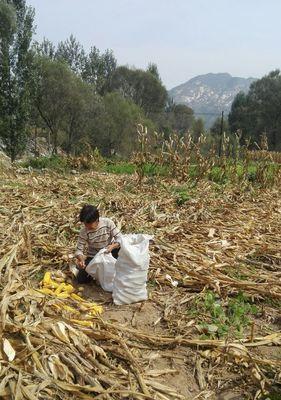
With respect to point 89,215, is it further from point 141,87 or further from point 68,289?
point 141,87

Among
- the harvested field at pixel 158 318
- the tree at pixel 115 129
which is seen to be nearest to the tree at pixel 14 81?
the tree at pixel 115 129

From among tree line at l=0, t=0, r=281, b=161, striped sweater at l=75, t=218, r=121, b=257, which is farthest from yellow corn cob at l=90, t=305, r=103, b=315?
tree line at l=0, t=0, r=281, b=161

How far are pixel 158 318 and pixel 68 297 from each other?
32.8 inches

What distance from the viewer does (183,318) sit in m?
3.84

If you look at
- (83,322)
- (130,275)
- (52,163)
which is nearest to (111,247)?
(130,275)

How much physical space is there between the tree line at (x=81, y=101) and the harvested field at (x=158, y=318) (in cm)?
636

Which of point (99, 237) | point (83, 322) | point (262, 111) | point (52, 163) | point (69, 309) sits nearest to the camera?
point (83, 322)

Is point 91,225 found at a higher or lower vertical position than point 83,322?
higher

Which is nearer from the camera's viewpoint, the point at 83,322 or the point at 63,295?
the point at 83,322

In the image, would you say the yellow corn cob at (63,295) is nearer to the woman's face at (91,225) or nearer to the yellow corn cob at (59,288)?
the yellow corn cob at (59,288)

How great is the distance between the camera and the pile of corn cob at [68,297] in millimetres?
3533

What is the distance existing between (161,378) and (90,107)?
91.9ft

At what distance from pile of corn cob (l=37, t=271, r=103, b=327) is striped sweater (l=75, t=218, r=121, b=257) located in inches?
15.5

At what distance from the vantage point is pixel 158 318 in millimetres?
3861
